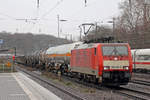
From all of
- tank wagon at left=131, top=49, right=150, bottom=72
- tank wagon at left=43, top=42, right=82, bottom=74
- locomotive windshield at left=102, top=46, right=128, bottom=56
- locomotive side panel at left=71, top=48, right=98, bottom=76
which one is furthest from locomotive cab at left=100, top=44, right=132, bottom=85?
tank wagon at left=131, top=49, right=150, bottom=72

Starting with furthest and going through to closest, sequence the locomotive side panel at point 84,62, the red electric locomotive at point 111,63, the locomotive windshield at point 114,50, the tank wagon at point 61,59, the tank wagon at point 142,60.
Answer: the tank wagon at point 142,60 < the tank wagon at point 61,59 < the locomotive side panel at point 84,62 < the locomotive windshield at point 114,50 < the red electric locomotive at point 111,63

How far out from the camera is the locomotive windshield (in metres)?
16.4

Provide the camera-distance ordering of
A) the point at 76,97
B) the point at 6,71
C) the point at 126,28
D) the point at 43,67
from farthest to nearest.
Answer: the point at 126,28
the point at 43,67
the point at 6,71
the point at 76,97

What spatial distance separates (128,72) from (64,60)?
12.4 metres

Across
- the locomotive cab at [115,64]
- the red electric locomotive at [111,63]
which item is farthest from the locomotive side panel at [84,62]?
the locomotive cab at [115,64]

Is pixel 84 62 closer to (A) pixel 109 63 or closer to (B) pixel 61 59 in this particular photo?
(A) pixel 109 63

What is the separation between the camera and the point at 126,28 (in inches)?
2071

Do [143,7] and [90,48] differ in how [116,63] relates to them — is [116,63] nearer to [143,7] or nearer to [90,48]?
[90,48]

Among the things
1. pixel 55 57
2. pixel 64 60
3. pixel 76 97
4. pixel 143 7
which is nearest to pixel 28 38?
pixel 143 7

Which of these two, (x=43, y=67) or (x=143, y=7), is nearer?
(x=43, y=67)

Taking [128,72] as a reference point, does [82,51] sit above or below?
above

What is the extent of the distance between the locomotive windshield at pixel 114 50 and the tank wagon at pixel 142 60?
629 inches

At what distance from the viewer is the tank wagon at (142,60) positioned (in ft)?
105

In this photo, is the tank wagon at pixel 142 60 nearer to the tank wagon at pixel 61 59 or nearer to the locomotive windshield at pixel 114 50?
the tank wagon at pixel 61 59
